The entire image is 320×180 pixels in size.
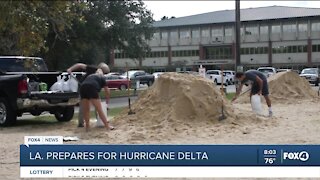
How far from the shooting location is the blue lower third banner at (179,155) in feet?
18.5

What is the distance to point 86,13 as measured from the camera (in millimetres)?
31031

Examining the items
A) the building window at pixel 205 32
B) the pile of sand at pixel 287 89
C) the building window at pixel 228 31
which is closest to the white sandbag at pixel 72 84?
the pile of sand at pixel 287 89

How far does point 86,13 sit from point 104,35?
123 inches

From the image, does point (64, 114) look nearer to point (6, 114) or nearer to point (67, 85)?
point (67, 85)

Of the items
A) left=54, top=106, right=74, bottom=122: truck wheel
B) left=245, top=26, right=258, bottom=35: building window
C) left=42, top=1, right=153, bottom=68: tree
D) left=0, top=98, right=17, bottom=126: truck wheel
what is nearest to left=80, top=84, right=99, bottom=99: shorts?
left=0, top=98, right=17, bottom=126: truck wheel

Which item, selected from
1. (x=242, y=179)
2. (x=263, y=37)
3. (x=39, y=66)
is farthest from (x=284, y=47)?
(x=242, y=179)

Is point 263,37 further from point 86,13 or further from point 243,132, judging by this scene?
point 243,132

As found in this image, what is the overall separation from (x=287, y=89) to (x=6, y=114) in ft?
42.2

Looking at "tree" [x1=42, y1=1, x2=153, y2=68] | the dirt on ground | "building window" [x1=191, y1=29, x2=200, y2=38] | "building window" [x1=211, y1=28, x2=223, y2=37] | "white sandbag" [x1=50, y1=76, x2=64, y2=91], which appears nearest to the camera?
the dirt on ground

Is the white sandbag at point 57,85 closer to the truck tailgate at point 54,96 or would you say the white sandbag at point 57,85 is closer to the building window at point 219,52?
the truck tailgate at point 54,96

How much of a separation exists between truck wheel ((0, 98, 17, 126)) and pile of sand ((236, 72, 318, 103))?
389 inches

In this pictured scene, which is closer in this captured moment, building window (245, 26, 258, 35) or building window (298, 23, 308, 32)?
building window (298, 23, 308, 32)

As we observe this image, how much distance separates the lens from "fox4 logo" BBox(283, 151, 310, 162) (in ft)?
18.5

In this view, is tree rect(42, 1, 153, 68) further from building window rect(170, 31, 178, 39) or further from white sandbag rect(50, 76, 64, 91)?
building window rect(170, 31, 178, 39)
